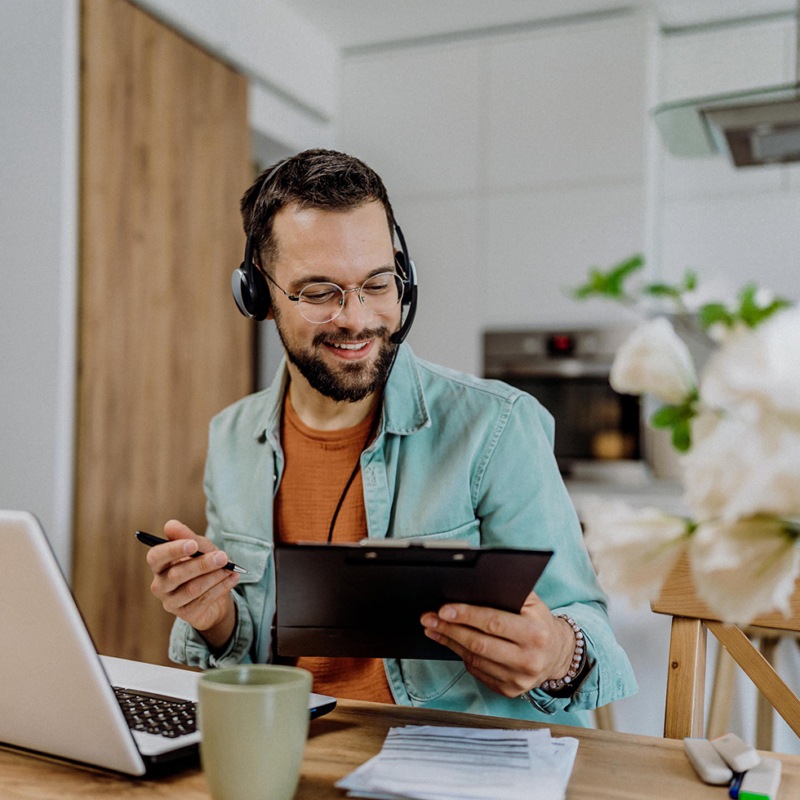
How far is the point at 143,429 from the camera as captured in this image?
2562 mm

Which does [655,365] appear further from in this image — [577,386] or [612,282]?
[577,386]

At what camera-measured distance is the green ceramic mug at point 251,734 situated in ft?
1.92

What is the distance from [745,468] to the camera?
0.43 metres

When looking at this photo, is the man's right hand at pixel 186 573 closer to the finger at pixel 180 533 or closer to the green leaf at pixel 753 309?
the finger at pixel 180 533

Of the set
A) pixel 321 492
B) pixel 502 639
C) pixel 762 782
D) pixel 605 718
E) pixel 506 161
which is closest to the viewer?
pixel 762 782

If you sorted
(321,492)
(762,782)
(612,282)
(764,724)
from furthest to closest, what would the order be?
(764,724) → (321,492) → (762,782) → (612,282)

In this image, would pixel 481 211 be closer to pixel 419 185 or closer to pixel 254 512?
pixel 419 185

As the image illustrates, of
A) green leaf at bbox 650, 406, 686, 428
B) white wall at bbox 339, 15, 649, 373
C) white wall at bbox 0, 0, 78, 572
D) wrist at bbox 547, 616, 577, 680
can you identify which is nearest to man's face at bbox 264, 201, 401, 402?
wrist at bbox 547, 616, 577, 680

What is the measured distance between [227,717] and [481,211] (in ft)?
10.2

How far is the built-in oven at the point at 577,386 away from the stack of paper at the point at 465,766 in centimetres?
264

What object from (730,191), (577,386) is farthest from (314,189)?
(730,191)

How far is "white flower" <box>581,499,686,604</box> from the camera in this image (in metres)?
0.47

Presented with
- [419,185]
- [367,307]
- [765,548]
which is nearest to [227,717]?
[765,548]

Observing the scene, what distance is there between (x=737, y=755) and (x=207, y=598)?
0.58 metres
